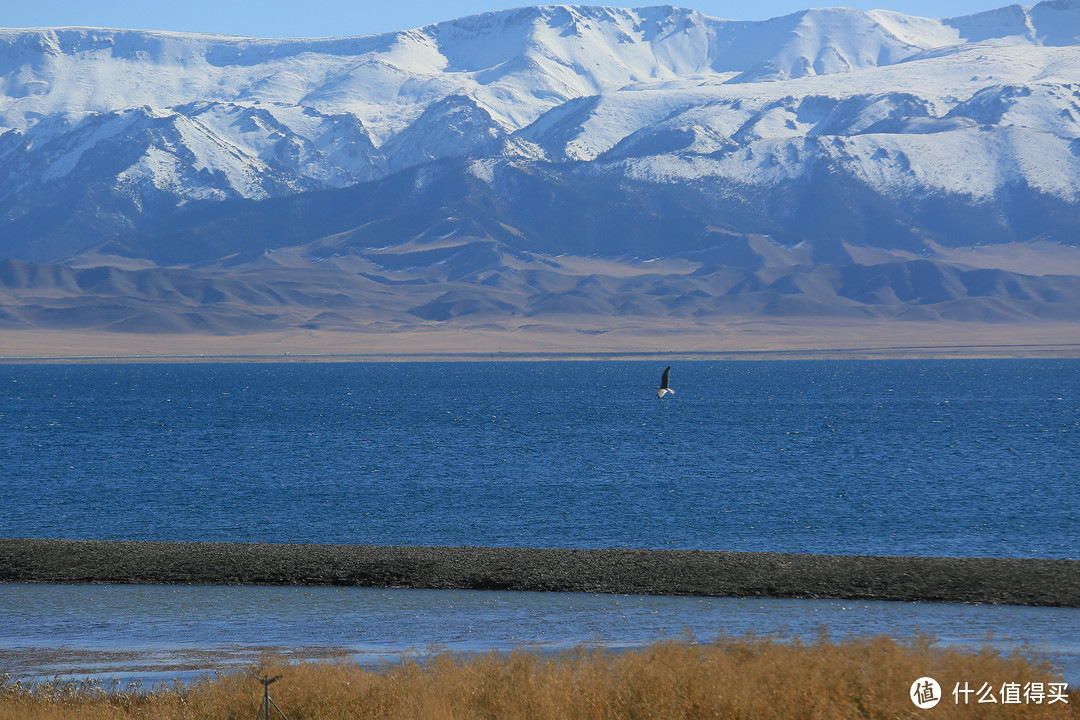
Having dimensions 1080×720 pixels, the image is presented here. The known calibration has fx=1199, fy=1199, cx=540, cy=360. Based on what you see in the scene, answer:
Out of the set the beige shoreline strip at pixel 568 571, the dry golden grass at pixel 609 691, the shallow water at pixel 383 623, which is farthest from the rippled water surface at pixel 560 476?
the dry golden grass at pixel 609 691

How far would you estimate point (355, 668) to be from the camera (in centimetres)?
2241

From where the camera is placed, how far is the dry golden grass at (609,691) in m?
19.5

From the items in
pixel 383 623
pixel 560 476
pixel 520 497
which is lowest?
pixel 560 476

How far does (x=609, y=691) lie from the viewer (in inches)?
810

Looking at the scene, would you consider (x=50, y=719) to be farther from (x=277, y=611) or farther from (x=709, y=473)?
(x=709, y=473)

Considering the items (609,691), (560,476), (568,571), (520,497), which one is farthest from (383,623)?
(560,476)

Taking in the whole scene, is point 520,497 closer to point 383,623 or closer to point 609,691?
point 383,623

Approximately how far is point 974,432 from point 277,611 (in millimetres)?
81722

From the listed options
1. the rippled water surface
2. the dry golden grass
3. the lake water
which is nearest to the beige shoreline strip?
the lake water

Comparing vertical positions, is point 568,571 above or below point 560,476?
above

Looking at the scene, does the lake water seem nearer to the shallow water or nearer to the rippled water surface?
the shallow water

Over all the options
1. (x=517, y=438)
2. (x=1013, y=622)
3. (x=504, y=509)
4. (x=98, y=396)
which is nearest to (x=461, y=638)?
(x=1013, y=622)

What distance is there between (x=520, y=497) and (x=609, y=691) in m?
39.8

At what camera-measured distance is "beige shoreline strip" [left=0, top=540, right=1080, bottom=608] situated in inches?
1321
